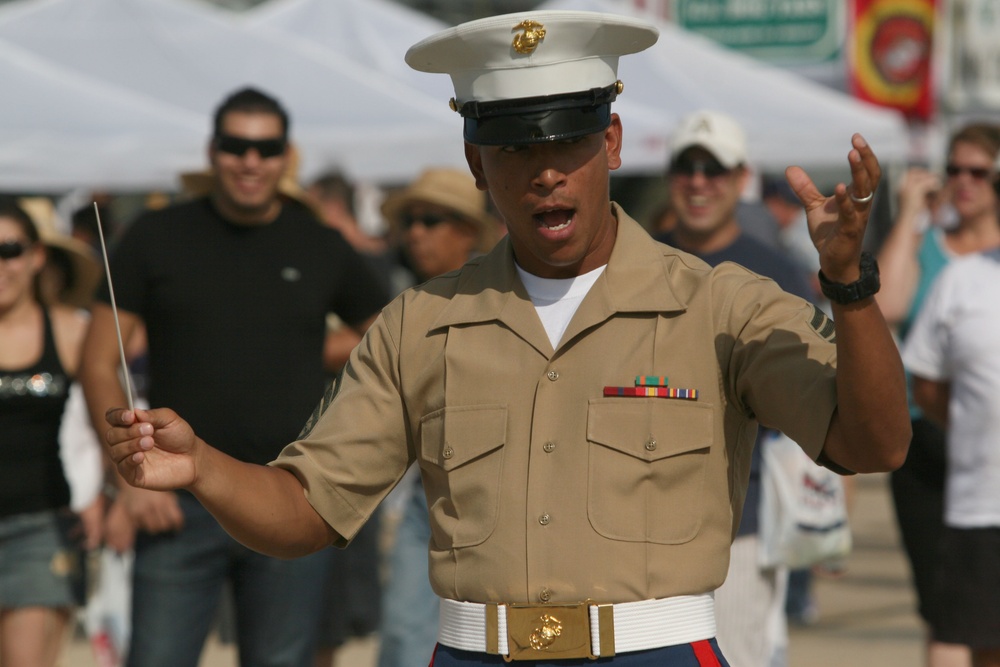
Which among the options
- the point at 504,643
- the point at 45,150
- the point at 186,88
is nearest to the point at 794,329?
the point at 504,643

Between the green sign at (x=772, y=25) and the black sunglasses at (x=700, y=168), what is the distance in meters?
11.8

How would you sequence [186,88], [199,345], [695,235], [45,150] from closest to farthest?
1. [199,345]
2. [695,235]
3. [45,150]
4. [186,88]

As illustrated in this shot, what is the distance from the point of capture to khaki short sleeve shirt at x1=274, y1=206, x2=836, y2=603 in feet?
9.78

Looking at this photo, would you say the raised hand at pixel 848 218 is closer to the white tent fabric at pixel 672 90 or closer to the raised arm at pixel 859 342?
the raised arm at pixel 859 342

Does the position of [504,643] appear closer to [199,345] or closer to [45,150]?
[199,345]

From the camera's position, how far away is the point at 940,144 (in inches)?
964

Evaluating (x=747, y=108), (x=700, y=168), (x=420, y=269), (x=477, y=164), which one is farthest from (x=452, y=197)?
(x=747, y=108)

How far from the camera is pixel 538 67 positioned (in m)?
3.14

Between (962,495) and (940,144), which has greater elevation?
(940,144)

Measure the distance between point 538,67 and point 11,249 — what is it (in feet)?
→ 11.7

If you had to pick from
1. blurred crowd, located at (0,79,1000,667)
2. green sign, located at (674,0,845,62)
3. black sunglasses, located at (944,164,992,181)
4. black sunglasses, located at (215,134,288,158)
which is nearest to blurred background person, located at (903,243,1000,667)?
blurred crowd, located at (0,79,1000,667)

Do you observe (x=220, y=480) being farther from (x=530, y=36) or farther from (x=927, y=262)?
(x=927, y=262)

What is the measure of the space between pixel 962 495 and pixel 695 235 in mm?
1247

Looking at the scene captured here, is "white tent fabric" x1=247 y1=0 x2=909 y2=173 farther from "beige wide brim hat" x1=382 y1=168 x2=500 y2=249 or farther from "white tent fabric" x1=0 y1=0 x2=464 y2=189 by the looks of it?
"beige wide brim hat" x1=382 y1=168 x2=500 y2=249
